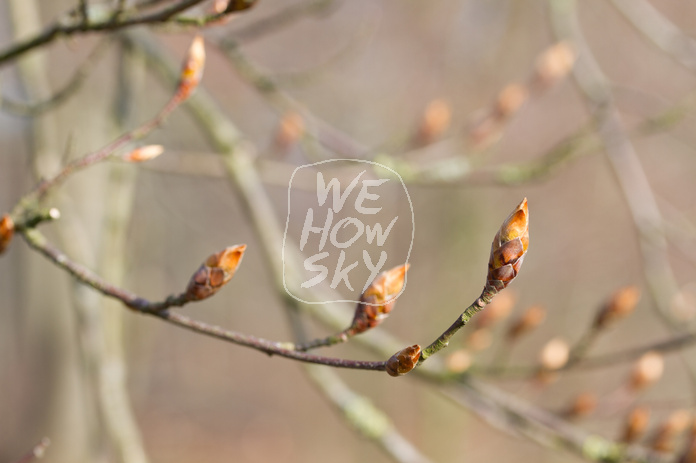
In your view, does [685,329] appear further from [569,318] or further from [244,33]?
[569,318]

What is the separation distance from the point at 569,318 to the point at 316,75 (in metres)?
6.21

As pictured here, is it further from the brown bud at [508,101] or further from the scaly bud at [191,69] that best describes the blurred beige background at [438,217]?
the scaly bud at [191,69]

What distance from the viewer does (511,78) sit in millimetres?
7273

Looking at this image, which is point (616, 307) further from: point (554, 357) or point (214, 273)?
point (214, 273)

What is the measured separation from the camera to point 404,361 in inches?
29.0

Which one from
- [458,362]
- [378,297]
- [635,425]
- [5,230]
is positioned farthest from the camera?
[458,362]

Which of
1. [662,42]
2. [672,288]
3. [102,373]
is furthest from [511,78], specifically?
[102,373]

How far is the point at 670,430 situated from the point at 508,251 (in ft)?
3.78

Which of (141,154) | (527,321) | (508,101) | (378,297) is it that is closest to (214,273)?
(378,297)

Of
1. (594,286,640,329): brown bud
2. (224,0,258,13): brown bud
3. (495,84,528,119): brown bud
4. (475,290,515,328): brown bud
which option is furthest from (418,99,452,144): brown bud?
(224,0,258,13): brown bud

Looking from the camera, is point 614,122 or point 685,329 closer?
point 685,329

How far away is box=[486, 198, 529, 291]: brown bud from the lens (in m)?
0.71

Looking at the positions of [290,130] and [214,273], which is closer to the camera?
[214,273]

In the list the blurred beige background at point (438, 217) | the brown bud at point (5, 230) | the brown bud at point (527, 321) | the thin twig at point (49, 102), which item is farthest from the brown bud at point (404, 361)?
the blurred beige background at point (438, 217)
